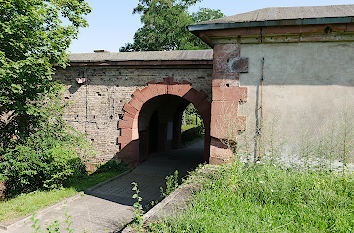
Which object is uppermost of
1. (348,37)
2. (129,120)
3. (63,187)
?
(348,37)

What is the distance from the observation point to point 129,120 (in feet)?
30.3

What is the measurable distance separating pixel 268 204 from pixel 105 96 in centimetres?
731

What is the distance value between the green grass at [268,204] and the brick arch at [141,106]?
4234 millimetres

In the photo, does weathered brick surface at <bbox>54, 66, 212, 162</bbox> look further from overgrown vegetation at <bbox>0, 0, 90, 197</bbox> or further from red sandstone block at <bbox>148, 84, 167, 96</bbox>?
overgrown vegetation at <bbox>0, 0, 90, 197</bbox>

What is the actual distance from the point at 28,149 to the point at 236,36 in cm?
634

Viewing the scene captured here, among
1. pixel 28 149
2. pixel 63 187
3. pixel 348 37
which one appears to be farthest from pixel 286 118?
pixel 28 149

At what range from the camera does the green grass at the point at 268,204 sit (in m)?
2.88

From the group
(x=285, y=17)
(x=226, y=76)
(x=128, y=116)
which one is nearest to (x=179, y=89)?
(x=128, y=116)

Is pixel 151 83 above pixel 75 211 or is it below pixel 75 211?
above

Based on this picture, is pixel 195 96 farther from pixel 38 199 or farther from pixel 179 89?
pixel 38 199

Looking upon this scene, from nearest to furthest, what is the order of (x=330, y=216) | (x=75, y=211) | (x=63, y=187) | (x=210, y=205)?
(x=330, y=216)
(x=210, y=205)
(x=75, y=211)
(x=63, y=187)

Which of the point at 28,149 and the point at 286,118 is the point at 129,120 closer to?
the point at 28,149

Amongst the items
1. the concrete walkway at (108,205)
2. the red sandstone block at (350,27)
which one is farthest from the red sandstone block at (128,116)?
the red sandstone block at (350,27)

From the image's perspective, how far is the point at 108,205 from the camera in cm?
639
